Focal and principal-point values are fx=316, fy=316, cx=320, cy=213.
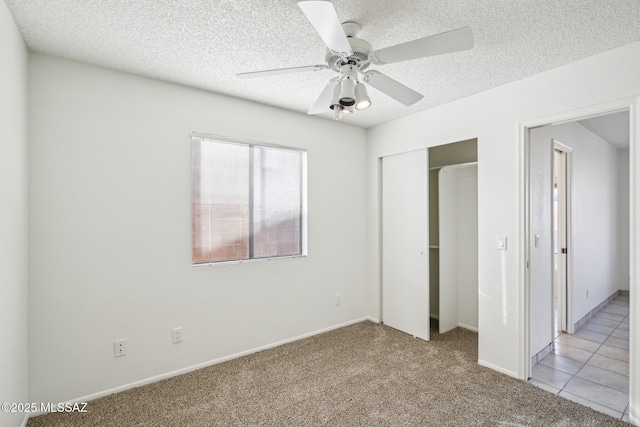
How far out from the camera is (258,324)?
10.1 ft

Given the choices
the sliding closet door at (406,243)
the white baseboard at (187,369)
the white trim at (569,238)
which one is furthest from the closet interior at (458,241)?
the white baseboard at (187,369)

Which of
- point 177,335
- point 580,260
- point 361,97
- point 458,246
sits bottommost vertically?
point 177,335

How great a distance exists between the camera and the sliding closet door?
132 inches

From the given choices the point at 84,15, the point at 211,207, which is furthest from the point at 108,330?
the point at 84,15

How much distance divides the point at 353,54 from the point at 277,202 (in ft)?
6.08

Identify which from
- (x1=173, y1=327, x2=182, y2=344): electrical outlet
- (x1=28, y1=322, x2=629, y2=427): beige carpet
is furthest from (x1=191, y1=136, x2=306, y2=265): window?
(x1=28, y1=322, x2=629, y2=427): beige carpet

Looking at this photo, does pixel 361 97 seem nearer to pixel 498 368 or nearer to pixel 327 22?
pixel 327 22

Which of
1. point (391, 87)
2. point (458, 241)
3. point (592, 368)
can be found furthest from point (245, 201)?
point (592, 368)

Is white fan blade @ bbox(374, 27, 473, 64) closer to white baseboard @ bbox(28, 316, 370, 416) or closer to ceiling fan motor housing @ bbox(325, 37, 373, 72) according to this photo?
ceiling fan motor housing @ bbox(325, 37, 373, 72)

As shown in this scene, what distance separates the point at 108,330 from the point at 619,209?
701cm

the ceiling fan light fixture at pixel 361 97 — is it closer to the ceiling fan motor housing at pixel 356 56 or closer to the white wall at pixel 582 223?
the ceiling fan motor housing at pixel 356 56

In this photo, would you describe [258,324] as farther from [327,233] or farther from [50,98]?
[50,98]

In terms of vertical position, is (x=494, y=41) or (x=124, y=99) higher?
(x=494, y=41)

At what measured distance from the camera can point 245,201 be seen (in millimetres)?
3047
